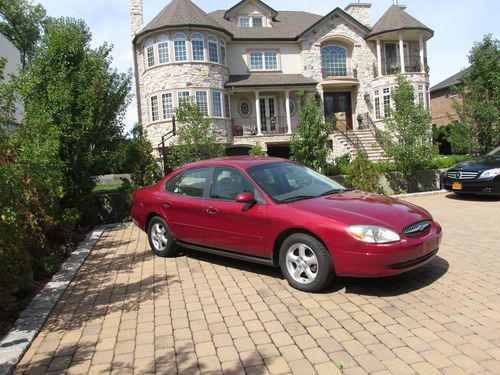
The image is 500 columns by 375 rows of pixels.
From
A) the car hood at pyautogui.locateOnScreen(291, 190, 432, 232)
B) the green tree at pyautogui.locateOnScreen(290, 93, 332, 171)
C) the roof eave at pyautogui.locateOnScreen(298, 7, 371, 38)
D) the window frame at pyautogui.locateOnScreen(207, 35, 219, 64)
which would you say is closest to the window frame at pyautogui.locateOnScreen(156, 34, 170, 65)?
the window frame at pyautogui.locateOnScreen(207, 35, 219, 64)

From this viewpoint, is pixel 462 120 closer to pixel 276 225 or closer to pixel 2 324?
pixel 276 225

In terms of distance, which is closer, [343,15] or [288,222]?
[288,222]

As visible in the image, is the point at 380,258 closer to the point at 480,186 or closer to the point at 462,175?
the point at 480,186

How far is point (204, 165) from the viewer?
20.8ft

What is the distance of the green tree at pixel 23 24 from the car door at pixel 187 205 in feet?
127

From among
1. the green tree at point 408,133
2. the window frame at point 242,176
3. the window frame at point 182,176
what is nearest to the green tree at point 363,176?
the green tree at point 408,133

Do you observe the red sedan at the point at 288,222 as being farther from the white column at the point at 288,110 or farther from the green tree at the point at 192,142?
the white column at the point at 288,110

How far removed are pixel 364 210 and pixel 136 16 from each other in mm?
26584

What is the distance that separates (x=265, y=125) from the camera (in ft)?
89.2

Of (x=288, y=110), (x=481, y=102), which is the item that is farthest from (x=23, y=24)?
(x=481, y=102)

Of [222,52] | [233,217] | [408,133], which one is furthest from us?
[222,52]

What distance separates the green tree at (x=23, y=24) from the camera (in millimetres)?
38562

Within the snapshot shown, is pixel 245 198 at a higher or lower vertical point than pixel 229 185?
lower

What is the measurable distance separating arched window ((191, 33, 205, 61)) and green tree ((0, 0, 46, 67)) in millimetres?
22148
